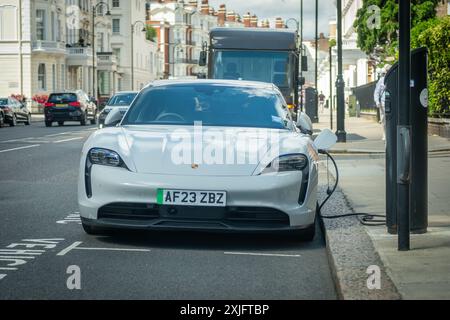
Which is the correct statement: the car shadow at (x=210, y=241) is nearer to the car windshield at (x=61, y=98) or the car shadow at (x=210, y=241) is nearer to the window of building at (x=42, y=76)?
the car windshield at (x=61, y=98)

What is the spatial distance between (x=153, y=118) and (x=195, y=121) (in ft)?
1.68

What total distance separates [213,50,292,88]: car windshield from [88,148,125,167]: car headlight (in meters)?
15.2

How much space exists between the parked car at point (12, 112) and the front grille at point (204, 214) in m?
37.2

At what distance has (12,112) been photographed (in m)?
45.6

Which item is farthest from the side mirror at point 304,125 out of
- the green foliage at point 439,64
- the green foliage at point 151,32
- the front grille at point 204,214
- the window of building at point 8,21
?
the green foliage at point 151,32

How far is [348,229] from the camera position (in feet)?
27.5

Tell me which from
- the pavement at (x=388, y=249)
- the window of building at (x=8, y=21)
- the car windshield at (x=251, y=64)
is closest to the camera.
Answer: the pavement at (x=388, y=249)

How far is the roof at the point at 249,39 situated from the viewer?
76.1ft

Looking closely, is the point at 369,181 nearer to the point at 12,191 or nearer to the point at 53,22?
the point at 12,191

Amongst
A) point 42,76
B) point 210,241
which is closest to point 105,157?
point 210,241

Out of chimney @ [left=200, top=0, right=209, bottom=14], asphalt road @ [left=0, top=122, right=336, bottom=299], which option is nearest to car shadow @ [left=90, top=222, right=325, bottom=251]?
asphalt road @ [left=0, top=122, right=336, bottom=299]

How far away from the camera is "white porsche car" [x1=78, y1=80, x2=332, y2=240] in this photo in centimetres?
769

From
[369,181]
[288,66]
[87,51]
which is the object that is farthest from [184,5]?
[369,181]

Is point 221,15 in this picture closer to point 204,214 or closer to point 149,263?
point 204,214
